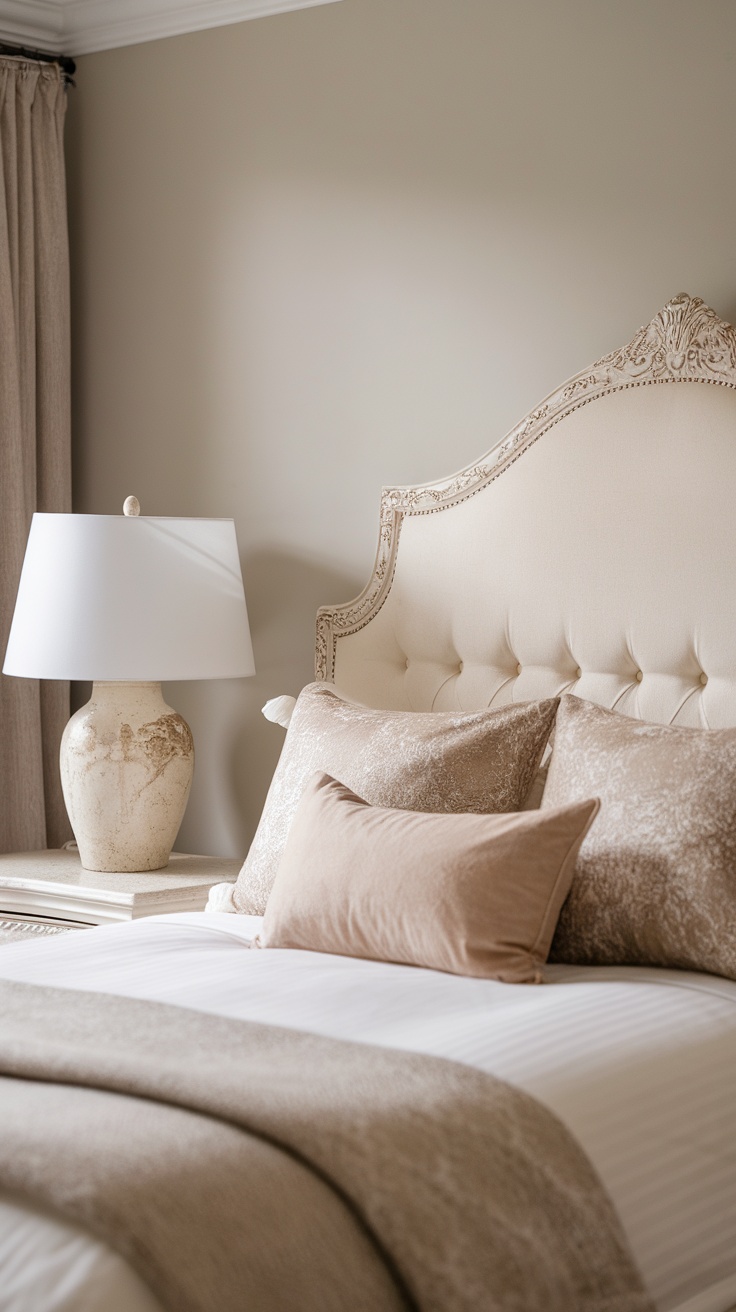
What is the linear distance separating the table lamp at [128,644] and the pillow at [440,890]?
89 centimetres

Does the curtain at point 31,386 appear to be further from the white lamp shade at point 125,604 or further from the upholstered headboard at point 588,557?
the upholstered headboard at point 588,557

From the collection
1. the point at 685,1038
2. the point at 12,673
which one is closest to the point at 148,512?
the point at 12,673

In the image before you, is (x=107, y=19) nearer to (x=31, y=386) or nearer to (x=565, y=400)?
(x=31, y=386)

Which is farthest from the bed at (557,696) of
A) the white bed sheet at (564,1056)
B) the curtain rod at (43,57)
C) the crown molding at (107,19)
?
the curtain rod at (43,57)

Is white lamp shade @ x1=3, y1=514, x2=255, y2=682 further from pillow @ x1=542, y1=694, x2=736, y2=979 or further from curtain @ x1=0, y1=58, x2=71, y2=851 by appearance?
pillow @ x1=542, y1=694, x2=736, y2=979

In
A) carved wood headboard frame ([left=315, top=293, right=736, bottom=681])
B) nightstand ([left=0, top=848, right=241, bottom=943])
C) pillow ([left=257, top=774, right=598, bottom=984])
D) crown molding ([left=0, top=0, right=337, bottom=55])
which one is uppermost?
crown molding ([left=0, top=0, right=337, bottom=55])

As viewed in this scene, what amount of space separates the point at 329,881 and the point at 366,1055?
1.86 feet

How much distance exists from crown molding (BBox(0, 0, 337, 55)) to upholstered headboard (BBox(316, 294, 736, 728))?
49.9 inches

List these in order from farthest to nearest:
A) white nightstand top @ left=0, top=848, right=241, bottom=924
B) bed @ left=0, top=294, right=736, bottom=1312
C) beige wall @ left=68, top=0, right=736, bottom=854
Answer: white nightstand top @ left=0, top=848, right=241, bottom=924 < beige wall @ left=68, top=0, right=736, bottom=854 < bed @ left=0, top=294, right=736, bottom=1312

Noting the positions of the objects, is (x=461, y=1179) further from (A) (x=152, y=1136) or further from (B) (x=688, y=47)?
(B) (x=688, y=47)

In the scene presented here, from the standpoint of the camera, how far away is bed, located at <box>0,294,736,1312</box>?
60.3 inches

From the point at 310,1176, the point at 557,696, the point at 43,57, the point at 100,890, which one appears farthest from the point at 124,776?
the point at 43,57

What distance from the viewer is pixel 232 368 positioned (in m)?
3.39

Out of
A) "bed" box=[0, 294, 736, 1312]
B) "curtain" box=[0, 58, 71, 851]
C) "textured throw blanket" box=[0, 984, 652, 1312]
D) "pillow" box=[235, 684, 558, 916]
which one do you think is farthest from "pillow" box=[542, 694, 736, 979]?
"curtain" box=[0, 58, 71, 851]
